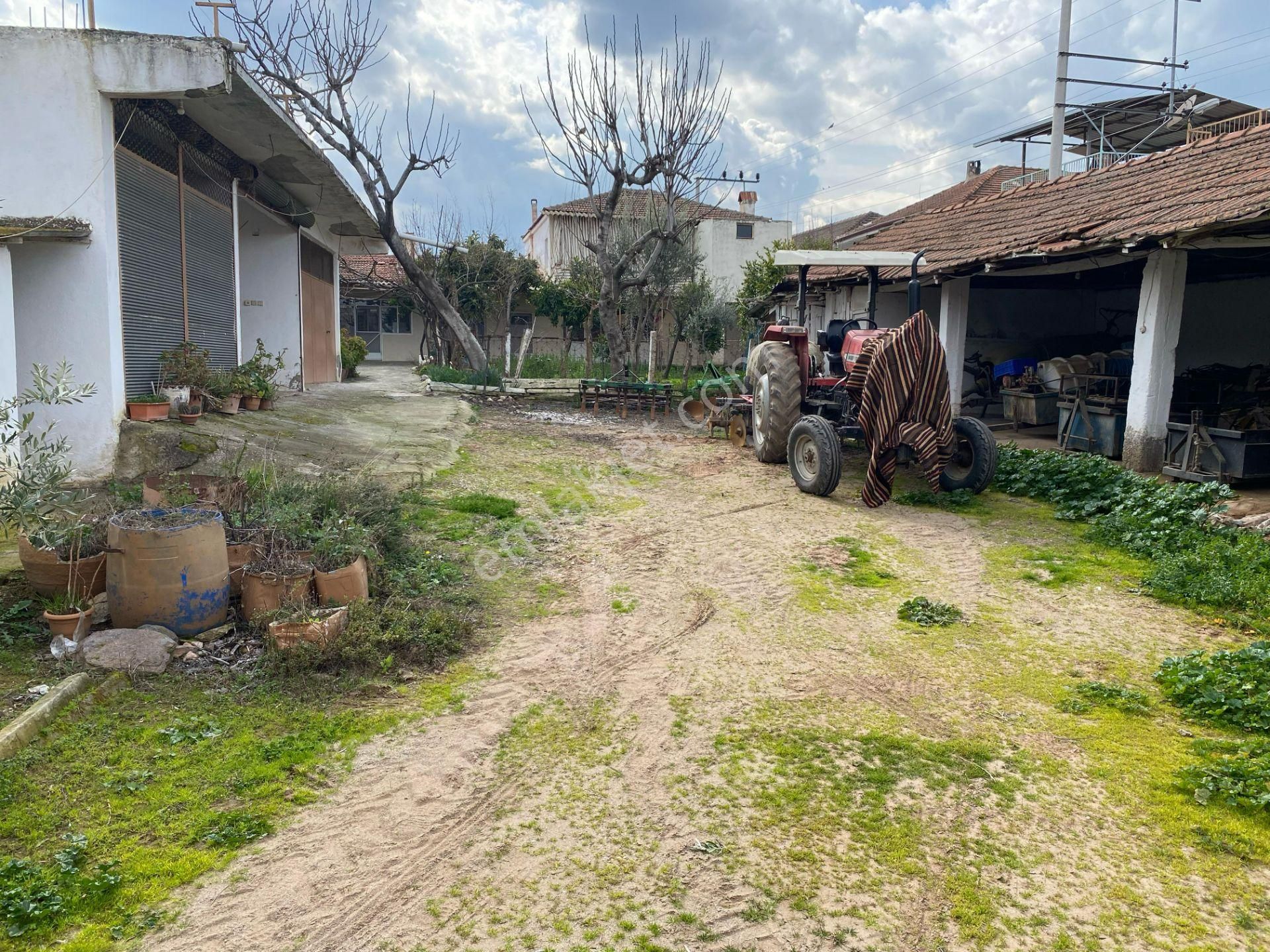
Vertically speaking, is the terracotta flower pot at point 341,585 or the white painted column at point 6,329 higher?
the white painted column at point 6,329

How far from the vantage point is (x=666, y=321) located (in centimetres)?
2919

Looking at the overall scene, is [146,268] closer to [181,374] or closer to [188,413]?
[181,374]

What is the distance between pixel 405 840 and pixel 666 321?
2706 cm

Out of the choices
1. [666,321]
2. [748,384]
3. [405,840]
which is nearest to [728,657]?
[405,840]

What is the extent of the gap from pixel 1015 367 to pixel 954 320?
190cm

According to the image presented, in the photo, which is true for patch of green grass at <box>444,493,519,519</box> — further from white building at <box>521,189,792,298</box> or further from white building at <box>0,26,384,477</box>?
white building at <box>521,189,792,298</box>

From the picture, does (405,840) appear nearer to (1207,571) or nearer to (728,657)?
(728,657)

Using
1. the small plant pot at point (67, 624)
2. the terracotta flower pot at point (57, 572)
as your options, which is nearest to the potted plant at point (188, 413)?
the terracotta flower pot at point (57, 572)

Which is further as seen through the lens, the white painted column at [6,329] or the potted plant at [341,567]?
the white painted column at [6,329]

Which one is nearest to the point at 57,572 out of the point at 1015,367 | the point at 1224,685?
the point at 1224,685

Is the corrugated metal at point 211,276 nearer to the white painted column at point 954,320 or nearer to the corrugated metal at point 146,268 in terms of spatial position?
the corrugated metal at point 146,268

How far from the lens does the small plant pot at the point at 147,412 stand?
7.77 m

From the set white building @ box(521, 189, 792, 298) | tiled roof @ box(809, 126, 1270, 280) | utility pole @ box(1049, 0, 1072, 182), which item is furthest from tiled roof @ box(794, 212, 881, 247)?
tiled roof @ box(809, 126, 1270, 280)

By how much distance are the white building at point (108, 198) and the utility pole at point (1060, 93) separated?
18351 millimetres
